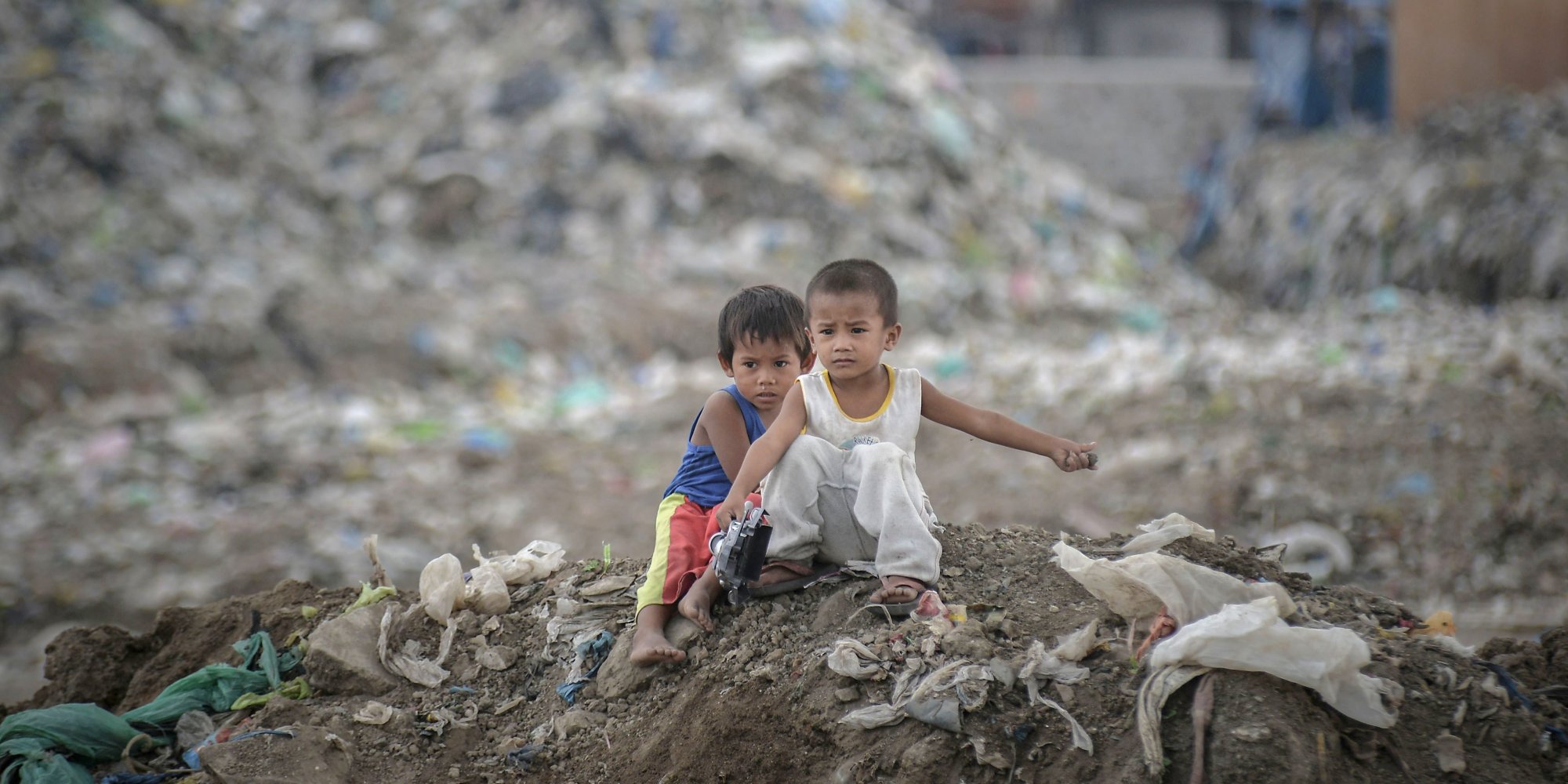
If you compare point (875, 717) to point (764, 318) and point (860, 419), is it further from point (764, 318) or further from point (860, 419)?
point (764, 318)

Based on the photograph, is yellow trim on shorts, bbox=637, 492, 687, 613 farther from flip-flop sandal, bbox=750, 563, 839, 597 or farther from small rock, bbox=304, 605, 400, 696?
small rock, bbox=304, 605, 400, 696

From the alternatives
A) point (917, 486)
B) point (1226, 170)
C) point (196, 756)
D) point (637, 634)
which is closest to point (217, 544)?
point (196, 756)

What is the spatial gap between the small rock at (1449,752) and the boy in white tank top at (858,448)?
0.71 meters

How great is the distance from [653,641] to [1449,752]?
137 cm

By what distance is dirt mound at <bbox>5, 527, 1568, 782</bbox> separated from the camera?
A: 186 cm

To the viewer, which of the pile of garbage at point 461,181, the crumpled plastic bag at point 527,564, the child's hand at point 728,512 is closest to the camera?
the child's hand at point 728,512

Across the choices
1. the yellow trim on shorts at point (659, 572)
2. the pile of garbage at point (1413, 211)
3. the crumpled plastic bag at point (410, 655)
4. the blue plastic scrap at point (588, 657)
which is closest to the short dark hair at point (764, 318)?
the yellow trim on shorts at point (659, 572)

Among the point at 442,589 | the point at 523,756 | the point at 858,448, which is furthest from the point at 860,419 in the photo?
the point at 442,589

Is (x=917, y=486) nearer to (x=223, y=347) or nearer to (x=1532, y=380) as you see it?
(x=1532, y=380)

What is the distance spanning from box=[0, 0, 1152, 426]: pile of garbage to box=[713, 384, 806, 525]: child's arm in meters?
5.30

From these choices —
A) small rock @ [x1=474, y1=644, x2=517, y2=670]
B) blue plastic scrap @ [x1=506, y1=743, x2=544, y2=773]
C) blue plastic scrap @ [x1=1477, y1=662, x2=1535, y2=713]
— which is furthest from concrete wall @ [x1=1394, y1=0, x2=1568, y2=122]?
blue plastic scrap @ [x1=506, y1=743, x2=544, y2=773]

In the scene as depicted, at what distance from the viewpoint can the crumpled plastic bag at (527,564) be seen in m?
2.71

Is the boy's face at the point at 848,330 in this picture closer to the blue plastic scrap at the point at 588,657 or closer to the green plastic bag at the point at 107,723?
the blue plastic scrap at the point at 588,657

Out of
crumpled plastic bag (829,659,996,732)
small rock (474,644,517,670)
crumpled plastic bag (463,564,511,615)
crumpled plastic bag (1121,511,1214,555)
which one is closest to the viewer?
crumpled plastic bag (829,659,996,732)
